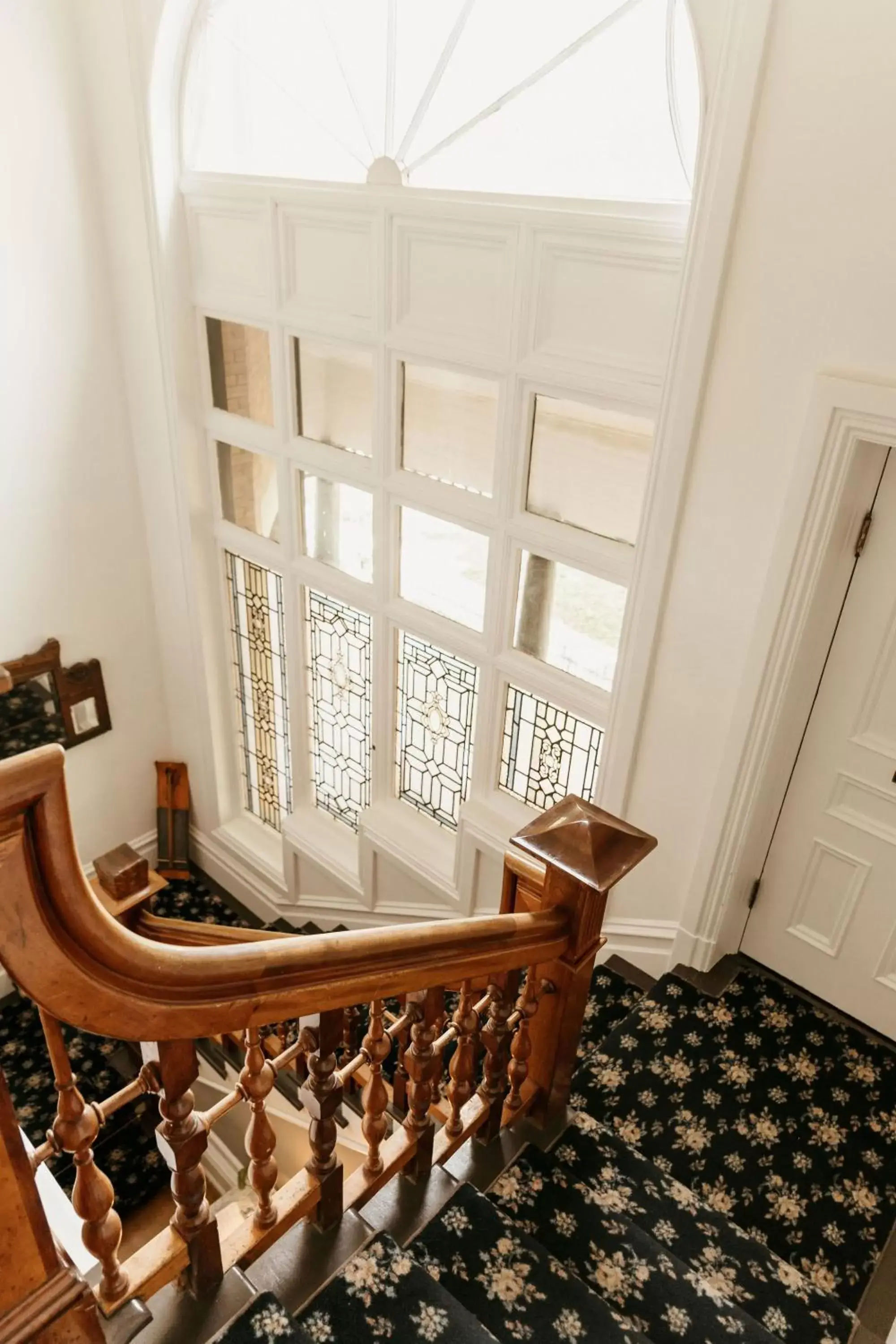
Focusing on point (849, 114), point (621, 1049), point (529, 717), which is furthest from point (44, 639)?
point (849, 114)

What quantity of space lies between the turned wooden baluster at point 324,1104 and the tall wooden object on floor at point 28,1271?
455 millimetres

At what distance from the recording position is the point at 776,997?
130 inches

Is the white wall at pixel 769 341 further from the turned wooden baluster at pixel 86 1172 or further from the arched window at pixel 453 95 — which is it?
the turned wooden baluster at pixel 86 1172

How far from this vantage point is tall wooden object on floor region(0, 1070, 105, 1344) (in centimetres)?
94

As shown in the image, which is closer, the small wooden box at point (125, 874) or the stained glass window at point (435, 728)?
the small wooden box at point (125, 874)

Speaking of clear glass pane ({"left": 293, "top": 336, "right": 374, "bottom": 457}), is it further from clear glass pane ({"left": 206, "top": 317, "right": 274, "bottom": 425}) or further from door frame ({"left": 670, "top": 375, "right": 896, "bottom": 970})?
door frame ({"left": 670, "top": 375, "right": 896, "bottom": 970})

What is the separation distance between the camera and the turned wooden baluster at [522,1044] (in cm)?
199

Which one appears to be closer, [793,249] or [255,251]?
[793,249]

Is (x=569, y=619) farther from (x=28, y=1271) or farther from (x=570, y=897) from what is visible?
(x=28, y=1271)

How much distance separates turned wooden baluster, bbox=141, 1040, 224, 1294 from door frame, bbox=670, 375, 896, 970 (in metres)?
2.14

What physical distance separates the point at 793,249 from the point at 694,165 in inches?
16.1

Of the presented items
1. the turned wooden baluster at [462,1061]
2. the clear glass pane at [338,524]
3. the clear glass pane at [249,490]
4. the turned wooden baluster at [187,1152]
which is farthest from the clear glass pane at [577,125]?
the turned wooden baluster at [187,1152]

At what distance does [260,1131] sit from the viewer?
142 centimetres

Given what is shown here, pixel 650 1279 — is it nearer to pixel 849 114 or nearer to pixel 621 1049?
pixel 621 1049
